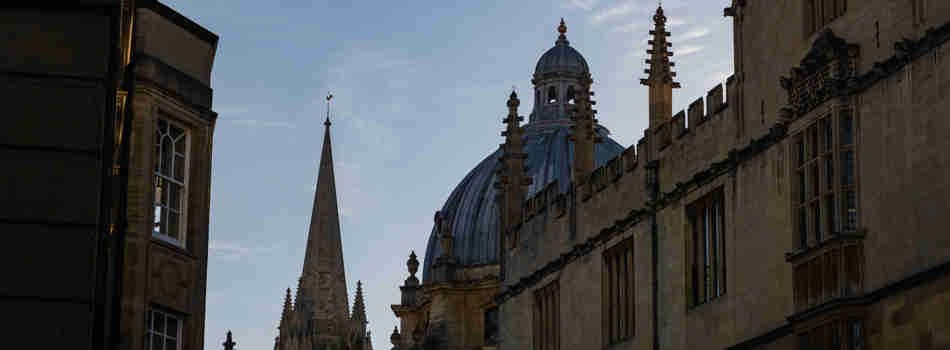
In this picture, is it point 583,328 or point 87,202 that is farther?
point 583,328

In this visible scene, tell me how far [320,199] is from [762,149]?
10693 centimetres

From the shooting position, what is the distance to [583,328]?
43.6 metres

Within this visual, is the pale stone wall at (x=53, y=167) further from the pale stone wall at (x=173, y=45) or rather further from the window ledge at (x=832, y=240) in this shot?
the window ledge at (x=832, y=240)

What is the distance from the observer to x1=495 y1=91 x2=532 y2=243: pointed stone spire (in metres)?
48.9

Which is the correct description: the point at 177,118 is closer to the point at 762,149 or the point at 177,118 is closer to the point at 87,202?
the point at 87,202

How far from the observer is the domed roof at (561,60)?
89.4 metres

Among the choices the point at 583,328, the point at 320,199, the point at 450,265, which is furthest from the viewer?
the point at 320,199

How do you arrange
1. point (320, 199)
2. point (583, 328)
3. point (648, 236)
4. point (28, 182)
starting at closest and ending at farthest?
point (28, 182) → point (648, 236) → point (583, 328) → point (320, 199)

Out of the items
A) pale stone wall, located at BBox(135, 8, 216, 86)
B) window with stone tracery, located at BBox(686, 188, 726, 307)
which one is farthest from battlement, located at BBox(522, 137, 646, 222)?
pale stone wall, located at BBox(135, 8, 216, 86)

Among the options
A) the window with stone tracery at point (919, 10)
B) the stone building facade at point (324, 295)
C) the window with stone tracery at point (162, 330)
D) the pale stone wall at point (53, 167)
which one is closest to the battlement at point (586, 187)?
the window with stone tracery at point (919, 10)

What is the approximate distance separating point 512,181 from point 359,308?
85429 millimetres

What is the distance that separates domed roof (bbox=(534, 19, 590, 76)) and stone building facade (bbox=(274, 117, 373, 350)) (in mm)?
36508

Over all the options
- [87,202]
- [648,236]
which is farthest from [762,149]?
[87,202]

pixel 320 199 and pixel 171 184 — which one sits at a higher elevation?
pixel 320 199
